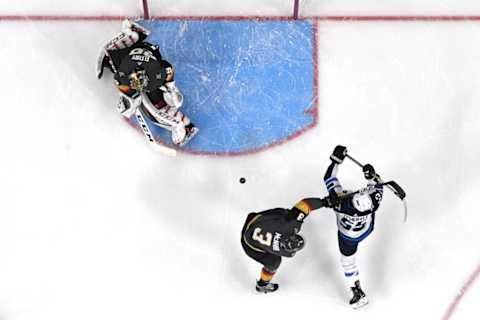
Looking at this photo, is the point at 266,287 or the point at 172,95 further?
the point at 266,287

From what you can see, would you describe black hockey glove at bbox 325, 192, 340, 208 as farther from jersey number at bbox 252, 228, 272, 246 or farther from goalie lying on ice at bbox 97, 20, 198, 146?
goalie lying on ice at bbox 97, 20, 198, 146

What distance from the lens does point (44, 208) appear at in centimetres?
599

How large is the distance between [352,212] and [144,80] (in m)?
1.84

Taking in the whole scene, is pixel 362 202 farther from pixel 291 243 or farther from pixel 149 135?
pixel 149 135

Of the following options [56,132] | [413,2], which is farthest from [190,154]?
[413,2]

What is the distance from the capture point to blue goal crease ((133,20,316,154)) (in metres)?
6.07

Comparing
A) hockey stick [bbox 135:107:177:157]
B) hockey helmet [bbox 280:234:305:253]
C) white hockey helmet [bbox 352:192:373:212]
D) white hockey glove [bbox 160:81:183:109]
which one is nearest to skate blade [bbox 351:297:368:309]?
white hockey helmet [bbox 352:192:373:212]

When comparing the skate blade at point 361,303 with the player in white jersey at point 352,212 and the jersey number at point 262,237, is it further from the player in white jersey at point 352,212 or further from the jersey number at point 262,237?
the jersey number at point 262,237

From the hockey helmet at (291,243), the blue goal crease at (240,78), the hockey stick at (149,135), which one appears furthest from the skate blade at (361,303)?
the hockey stick at (149,135)

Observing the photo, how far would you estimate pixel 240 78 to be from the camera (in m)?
6.12

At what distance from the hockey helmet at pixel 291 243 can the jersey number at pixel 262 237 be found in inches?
4.1

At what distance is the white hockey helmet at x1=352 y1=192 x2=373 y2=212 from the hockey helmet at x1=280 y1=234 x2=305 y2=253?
56 centimetres

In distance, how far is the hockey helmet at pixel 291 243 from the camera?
489 cm

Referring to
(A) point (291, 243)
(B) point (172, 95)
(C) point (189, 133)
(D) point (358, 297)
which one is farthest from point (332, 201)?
(B) point (172, 95)
